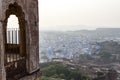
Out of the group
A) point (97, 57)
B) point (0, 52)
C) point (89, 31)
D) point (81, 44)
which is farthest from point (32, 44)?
point (89, 31)

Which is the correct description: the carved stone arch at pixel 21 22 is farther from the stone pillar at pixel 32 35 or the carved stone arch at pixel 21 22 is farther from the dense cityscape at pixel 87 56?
the dense cityscape at pixel 87 56

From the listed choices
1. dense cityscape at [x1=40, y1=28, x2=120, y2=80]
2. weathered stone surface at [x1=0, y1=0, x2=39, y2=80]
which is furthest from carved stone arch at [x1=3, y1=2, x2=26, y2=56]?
dense cityscape at [x1=40, y1=28, x2=120, y2=80]

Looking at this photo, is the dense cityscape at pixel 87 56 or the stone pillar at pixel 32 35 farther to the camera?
the dense cityscape at pixel 87 56

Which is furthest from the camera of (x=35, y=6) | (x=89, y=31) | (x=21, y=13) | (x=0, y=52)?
(x=89, y=31)

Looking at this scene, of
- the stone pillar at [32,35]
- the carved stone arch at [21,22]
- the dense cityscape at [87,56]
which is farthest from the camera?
the dense cityscape at [87,56]

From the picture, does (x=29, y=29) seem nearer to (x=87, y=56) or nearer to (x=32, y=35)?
(x=32, y=35)

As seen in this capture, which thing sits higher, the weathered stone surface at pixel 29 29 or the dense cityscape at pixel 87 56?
the weathered stone surface at pixel 29 29

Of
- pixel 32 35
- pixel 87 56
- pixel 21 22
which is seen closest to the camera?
pixel 21 22

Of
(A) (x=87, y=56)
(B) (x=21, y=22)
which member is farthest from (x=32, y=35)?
(A) (x=87, y=56)

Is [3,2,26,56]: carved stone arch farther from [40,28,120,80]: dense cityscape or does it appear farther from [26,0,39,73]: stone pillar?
[40,28,120,80]: dense cityscape

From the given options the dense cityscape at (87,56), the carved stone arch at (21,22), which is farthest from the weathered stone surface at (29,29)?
the dense cityscape at (87,56)

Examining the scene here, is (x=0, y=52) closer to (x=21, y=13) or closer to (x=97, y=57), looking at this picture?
(x=21, y=13)
